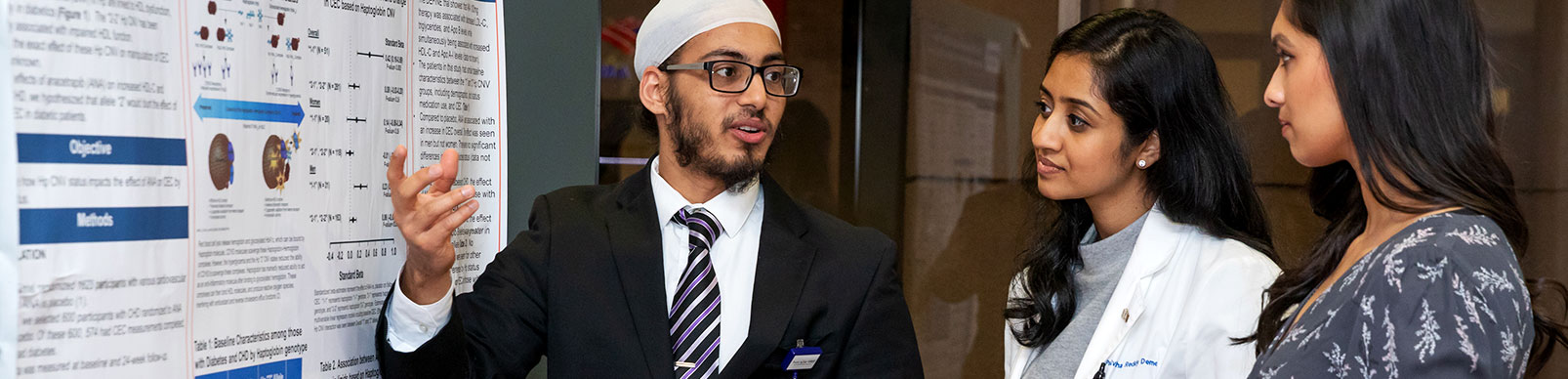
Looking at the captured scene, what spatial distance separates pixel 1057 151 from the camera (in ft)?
7.64

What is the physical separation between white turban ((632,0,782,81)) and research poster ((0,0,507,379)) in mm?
435

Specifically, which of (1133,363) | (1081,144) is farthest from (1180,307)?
(1081,144)

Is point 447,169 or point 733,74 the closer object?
point 447,169

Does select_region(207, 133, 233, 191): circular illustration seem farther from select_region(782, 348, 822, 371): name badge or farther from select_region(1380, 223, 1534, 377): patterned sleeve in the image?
select_region(1380, 223, 1534, 377): patterned sleeve

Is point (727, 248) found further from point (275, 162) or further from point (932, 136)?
point (932, 136)

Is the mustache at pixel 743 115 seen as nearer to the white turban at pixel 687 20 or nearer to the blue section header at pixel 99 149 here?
the white turban at pixel 687 20

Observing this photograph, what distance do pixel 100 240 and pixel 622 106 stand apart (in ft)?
7.91

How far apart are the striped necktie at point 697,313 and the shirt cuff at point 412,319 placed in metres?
0.45

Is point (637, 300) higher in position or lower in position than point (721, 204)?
lower

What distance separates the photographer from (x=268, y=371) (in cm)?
160

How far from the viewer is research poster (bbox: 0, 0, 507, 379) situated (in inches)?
50.8

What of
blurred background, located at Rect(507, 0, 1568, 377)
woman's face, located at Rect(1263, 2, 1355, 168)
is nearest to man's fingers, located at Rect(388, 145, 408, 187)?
woman's face, located at Rect(1263, 2, 1355, 168)

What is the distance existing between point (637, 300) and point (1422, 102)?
1.34 metres

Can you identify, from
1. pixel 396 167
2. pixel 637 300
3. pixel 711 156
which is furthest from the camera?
pixel 711 156
